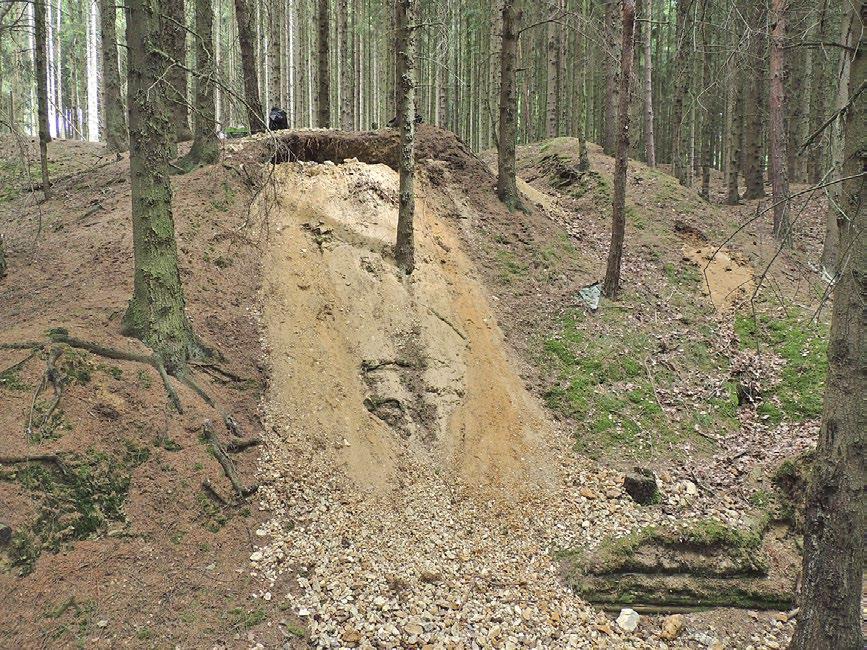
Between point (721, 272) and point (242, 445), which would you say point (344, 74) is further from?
point (242, 445)

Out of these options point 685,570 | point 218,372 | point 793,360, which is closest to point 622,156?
point 793,360

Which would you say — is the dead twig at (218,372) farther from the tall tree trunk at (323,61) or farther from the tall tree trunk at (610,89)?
the tall tree trunk at (610,89)

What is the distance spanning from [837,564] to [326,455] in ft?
16.8

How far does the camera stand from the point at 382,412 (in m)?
7.50

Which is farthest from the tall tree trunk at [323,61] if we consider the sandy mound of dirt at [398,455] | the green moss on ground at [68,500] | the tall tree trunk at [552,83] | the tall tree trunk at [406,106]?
the green moss on ground at [68,500]

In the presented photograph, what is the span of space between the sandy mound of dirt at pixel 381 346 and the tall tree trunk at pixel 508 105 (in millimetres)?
2236

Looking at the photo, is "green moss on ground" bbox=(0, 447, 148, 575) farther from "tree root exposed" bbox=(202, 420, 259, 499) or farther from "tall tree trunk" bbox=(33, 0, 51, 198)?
"tall tree trunk" bbox=(33, 0, 51, 198)

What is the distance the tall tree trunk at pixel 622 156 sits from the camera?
30.7 ft

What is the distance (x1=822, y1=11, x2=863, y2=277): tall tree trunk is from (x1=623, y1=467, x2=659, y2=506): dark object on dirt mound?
3.33 metres

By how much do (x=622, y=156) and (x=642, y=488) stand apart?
5.93 meters

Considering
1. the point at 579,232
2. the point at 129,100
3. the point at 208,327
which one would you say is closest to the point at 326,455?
the point at 208,327

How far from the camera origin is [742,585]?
19.7 feet

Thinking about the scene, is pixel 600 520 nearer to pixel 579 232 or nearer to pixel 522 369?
pixel 522 369

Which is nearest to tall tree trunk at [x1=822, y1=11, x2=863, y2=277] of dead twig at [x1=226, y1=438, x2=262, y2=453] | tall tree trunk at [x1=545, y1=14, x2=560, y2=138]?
dead twig at [x1=226, y1=438, x2=262, y2=453]
